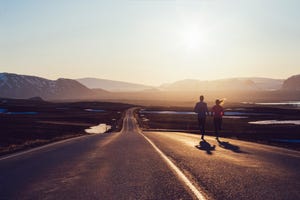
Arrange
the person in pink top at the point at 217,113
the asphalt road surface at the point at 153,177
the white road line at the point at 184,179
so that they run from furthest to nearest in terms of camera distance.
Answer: the person in pink top at the point at 217,113, the asphalt road surface at the point at 153,177, the white road line at the point at 184,179

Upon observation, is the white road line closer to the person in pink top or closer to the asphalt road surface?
the asphalt road surface

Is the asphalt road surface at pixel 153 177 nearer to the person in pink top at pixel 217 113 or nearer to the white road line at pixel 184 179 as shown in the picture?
the white road line at pixel 184 179

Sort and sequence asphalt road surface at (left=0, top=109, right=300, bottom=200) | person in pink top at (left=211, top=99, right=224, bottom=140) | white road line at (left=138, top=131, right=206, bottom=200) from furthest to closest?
person in pink top at (left=211, top=99, right=224, bottom=140) < asphalt road surface at (left=0, top=109, right=300, bottom=200) < white road line at (left=138, top=131, right=206, bottom=200)

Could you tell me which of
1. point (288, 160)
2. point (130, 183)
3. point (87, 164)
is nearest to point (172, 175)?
point (130, 183)

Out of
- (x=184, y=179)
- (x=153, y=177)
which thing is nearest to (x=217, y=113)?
(x=153, y=177)

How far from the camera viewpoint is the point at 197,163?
42.2 feet

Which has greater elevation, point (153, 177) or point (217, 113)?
point (217, 113)

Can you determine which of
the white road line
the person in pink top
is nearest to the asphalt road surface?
the white road line

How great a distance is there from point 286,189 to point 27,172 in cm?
675

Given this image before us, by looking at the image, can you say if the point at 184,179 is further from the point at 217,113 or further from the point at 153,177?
the point at 217,113

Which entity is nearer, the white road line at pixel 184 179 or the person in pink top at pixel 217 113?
the white road line at pixel 184 179

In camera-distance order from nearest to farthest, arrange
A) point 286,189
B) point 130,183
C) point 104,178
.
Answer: point 286,189
point 130,183
point 104,178

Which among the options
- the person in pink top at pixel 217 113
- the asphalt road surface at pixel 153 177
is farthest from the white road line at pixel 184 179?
the person in pink top at pixel 217 113

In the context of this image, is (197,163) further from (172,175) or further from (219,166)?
(172,175)
